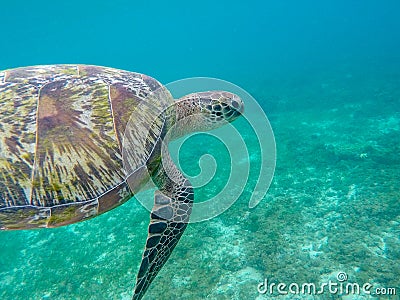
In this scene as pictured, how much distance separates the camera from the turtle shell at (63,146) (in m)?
1.92

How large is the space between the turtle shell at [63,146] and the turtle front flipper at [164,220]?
438 millimetres

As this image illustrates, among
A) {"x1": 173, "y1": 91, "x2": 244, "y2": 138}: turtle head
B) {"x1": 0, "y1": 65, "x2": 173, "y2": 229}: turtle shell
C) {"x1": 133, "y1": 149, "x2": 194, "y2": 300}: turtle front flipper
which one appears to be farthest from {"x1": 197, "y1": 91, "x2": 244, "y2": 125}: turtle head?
{"x1": 0, "y1": 65, "x2": 173, "y2": 229}: turtle shell

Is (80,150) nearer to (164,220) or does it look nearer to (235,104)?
(164,220)

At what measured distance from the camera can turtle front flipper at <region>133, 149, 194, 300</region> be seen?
88.5 inches

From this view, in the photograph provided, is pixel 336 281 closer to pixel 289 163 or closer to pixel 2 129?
pixel 289 163

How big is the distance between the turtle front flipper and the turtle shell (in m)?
0.44

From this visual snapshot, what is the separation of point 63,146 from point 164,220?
1132 millimetres

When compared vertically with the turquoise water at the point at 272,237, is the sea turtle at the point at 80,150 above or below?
above

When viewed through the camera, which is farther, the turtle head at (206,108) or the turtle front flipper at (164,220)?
the turtle head at (206,108)

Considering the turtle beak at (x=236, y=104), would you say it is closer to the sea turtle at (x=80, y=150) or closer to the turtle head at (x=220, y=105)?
the turtle head at (x=220, y=105)

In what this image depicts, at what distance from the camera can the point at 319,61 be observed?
19359 mm

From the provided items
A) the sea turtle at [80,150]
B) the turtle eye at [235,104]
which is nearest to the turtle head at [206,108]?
the turtle eye at [235,104]

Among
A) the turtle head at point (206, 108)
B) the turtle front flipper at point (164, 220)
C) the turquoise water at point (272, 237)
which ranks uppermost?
the turtle head at point (206, 108)

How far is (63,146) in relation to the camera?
2035mm
